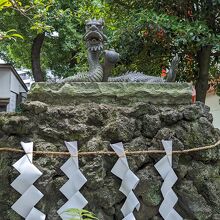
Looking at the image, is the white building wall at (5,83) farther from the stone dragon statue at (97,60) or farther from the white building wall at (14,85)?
the stone dragon statue at (97,60)

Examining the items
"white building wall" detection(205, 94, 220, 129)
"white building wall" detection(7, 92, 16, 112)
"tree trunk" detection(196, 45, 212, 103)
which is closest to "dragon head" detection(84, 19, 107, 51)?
→ "tree trunk" detection(196, 45, 212, 103)

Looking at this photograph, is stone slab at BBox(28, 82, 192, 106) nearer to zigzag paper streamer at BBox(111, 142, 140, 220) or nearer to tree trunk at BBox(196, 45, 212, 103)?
zigzag paper streamer at BBox(111, 142, 140, 220)

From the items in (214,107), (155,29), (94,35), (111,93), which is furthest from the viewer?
(214,107)

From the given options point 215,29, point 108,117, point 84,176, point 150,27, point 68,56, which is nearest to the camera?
point 84,176

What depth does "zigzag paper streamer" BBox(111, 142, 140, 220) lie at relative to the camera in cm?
247

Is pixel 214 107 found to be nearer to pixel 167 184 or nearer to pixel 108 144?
pixel 167 184

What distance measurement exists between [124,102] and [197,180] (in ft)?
2.37

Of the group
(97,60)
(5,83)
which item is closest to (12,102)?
(5,83)

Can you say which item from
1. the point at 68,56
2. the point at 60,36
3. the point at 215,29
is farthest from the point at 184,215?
the point at 68,56

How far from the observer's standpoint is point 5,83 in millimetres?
11742

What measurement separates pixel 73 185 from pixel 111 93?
2.26 ft

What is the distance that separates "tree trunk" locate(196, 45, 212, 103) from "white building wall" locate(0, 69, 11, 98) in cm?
718

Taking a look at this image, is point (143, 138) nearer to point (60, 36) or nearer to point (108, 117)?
point (108, 117)

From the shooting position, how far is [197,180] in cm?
269
